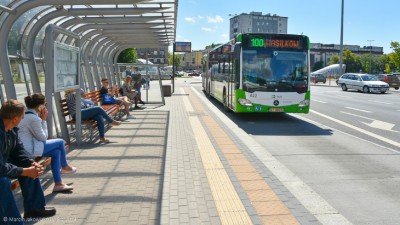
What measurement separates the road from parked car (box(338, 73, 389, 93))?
1787 cm

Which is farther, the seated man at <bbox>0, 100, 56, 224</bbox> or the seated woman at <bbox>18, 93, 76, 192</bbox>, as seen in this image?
the seated woman at <bbox>18, 93, 76, 192</bbox>

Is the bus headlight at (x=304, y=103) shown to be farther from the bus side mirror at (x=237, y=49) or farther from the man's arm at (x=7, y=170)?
the man's arm at (x=7, y=170)

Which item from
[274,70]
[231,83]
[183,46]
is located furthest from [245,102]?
[183,46]

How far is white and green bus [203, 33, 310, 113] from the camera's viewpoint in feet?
40.2

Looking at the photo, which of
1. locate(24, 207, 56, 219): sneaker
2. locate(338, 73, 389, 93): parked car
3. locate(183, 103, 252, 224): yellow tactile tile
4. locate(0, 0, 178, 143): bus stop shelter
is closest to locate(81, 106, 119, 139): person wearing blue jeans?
locate(0, 0, 178, 143): bus stop shelter

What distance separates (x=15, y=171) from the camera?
11.6ft

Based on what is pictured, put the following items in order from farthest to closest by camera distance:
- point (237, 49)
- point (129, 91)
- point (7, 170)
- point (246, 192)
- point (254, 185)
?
point (129, 91) → point (237, 49) → point (254, 185) → point (246, 192) → point (7, 170)

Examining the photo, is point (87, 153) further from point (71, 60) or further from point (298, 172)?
point (298, 172)

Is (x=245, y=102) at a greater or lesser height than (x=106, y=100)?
lesser

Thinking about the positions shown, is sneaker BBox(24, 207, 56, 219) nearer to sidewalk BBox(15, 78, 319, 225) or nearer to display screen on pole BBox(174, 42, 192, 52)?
sidewalk BBox(15, 78, 319, 225)

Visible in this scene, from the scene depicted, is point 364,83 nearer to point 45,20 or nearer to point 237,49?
point 237,49

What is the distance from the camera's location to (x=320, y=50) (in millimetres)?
144000

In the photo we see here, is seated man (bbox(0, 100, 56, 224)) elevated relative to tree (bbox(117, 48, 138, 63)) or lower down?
lower down

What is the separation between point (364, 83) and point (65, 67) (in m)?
29.2
